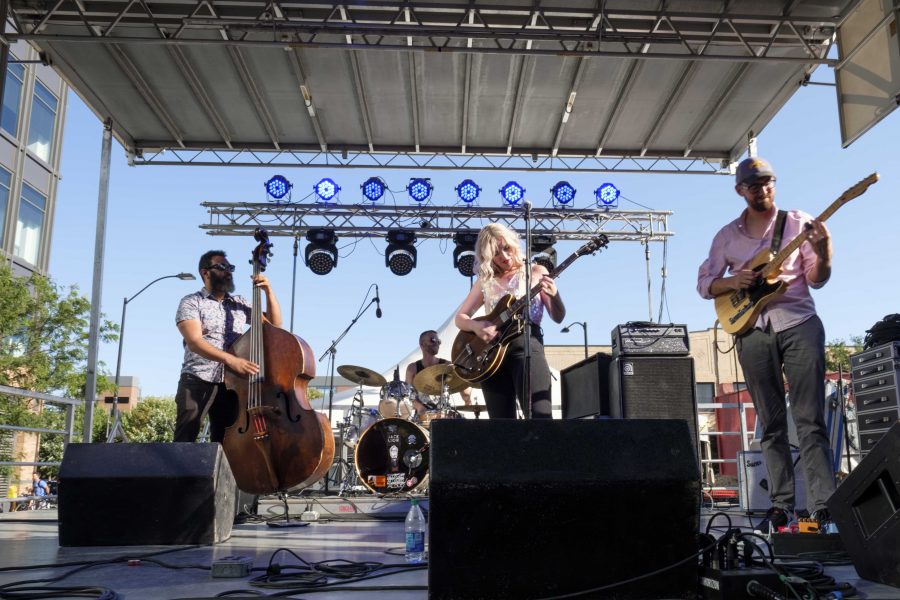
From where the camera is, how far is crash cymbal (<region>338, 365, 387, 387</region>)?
28.7ft

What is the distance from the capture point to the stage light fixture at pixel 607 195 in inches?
458

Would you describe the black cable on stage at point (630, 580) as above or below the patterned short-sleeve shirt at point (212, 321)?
below

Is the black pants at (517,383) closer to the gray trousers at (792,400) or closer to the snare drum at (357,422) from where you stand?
the gray trousers at (792,400)

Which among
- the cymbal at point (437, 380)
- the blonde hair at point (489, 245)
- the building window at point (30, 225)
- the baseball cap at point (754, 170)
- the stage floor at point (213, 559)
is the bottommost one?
the stage floor at point (213, 559)

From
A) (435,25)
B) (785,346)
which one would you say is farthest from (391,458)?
(785,346)

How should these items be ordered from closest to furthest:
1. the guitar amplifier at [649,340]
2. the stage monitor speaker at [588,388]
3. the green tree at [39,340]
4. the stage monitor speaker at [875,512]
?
the stage monitor speaker at [875,512], the guitar amplifier at [649,340], the stage monitor speaker at [588,388], the green tree at [39,340]

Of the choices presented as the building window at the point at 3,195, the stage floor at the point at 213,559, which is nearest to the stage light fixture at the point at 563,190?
the stage floor at the point at 213,559

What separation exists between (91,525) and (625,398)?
12.8 feet

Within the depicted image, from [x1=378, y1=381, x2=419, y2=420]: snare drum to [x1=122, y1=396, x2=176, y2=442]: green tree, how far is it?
34.6 metres

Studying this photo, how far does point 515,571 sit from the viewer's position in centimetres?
209

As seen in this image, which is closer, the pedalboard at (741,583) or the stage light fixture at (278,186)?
the pedalboard at (741,583)

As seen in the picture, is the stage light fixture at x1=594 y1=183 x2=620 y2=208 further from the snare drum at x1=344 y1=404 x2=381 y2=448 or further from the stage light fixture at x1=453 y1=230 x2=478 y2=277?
the snare drum at x1=344 y1=404 x2=381 y2=448

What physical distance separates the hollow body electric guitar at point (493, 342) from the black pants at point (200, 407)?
1607mm

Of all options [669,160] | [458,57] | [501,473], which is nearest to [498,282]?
→ [501,473]
